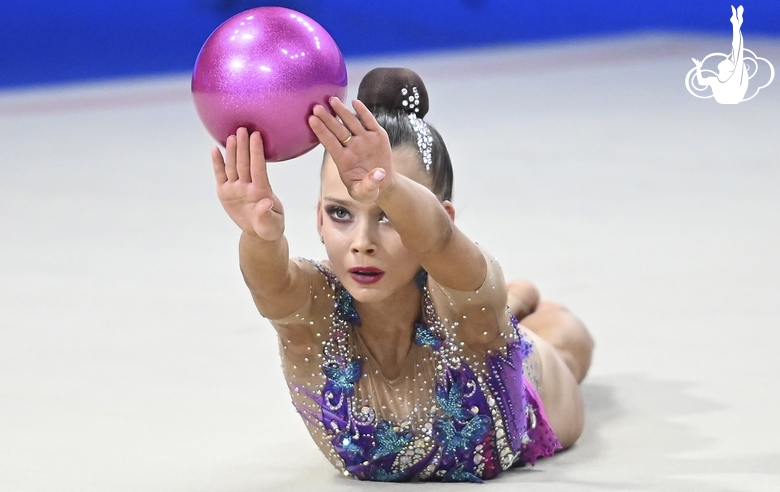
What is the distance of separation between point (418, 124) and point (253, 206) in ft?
1.26

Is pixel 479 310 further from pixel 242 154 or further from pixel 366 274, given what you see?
pixel 242 154

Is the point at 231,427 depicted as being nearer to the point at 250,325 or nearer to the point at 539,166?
the point at 250,325

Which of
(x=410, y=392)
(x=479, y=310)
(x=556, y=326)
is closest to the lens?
(x=479, y=310)

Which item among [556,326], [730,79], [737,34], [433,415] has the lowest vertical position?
[433,415]

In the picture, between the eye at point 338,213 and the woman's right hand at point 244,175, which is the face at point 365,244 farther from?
the woman's right hand at point 244,175

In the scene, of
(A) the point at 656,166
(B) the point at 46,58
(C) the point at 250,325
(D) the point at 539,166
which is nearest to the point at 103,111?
(B) the point at 46,58

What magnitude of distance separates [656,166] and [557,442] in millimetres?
2826

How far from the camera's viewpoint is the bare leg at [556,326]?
2.51m

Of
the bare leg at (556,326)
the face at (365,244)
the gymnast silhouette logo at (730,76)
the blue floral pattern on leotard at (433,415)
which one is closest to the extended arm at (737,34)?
the gymnast silhouette logo at (730,76)

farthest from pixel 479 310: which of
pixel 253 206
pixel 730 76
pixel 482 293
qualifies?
pixel 730 76

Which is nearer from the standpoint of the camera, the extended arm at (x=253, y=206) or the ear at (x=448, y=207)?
the extended arm at (x=253, y=206)

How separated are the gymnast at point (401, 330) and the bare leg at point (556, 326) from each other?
42 centimetres

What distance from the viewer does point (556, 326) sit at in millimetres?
2539

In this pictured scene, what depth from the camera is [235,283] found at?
334cm
